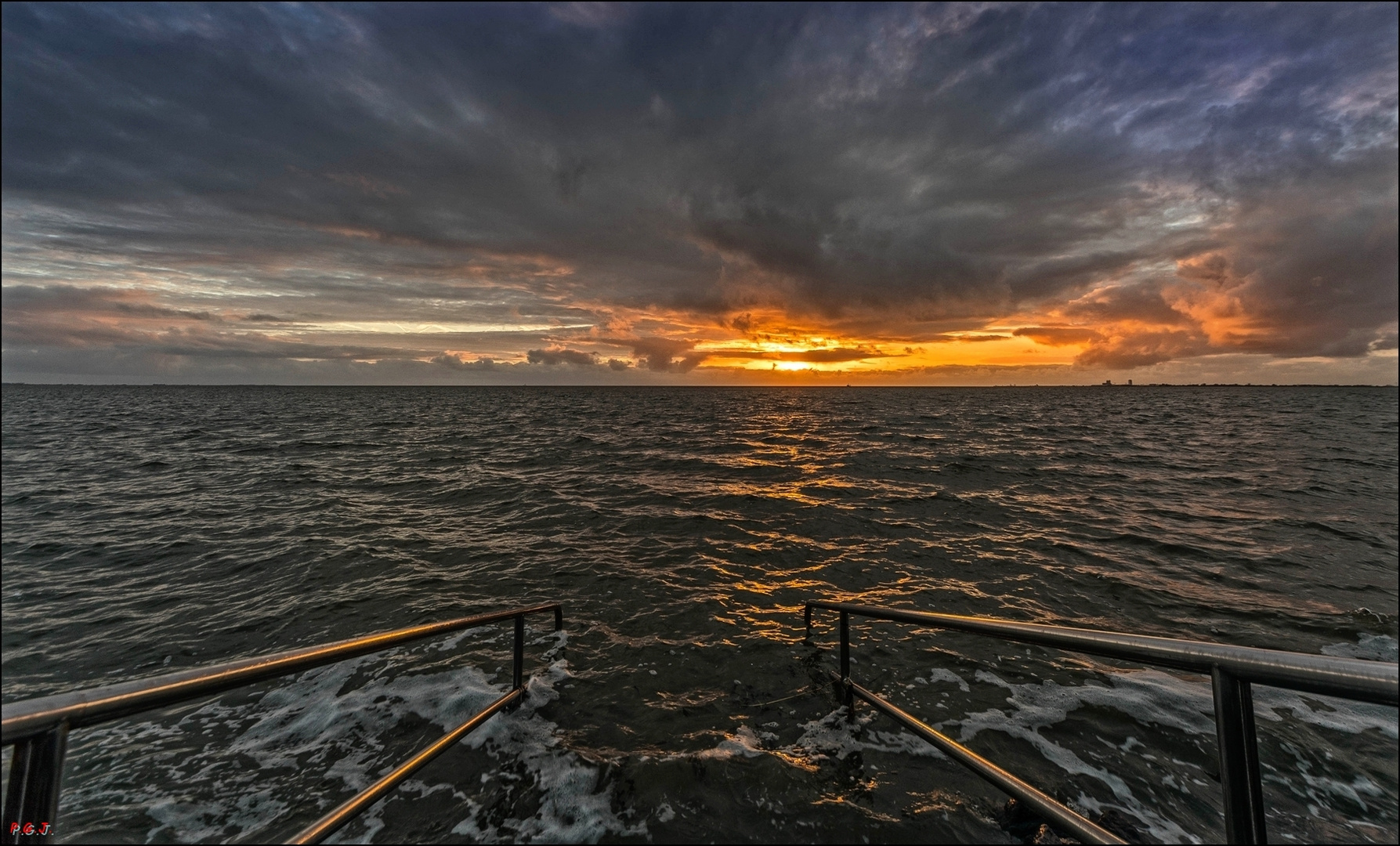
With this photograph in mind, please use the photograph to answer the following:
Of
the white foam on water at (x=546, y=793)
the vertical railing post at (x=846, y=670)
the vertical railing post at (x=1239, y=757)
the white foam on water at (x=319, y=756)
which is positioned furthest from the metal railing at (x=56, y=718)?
the vertical railing post at (x=846, y=670)

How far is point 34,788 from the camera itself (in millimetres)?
1613

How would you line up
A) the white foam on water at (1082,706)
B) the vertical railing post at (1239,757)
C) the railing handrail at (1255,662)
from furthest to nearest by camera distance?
the white foam on water at (1082,706)
the vertical railing post at (1239,757)
the railing handrail at (1255,662)

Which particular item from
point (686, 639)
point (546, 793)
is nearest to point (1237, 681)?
point (546, 793)

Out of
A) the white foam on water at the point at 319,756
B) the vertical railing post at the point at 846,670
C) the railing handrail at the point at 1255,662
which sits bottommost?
the white foam on water at the point at 319,756

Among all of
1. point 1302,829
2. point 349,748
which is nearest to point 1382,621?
point 1302,829

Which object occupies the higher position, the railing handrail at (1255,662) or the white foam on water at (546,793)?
the railing handrail at (1255,662)

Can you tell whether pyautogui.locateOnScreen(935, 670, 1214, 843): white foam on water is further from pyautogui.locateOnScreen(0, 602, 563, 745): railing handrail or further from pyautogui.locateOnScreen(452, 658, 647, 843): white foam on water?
pyautogui.locateOnScreen(0, 602, 563, 745): railing handrail

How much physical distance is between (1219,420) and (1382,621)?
6042 cm

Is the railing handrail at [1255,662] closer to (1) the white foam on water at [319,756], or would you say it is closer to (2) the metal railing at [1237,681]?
(2) the metal railing at [1237,681]

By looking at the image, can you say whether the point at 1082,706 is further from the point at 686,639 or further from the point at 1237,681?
the point at 1237,681

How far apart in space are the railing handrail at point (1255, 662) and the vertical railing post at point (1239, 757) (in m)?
0.08

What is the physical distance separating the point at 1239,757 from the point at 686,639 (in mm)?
6448

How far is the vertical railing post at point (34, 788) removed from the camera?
5.15 feet

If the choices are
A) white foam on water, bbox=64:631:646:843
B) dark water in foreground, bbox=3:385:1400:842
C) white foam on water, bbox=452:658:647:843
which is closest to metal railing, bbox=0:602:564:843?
white foam on water, bbox=452:658:647:843
